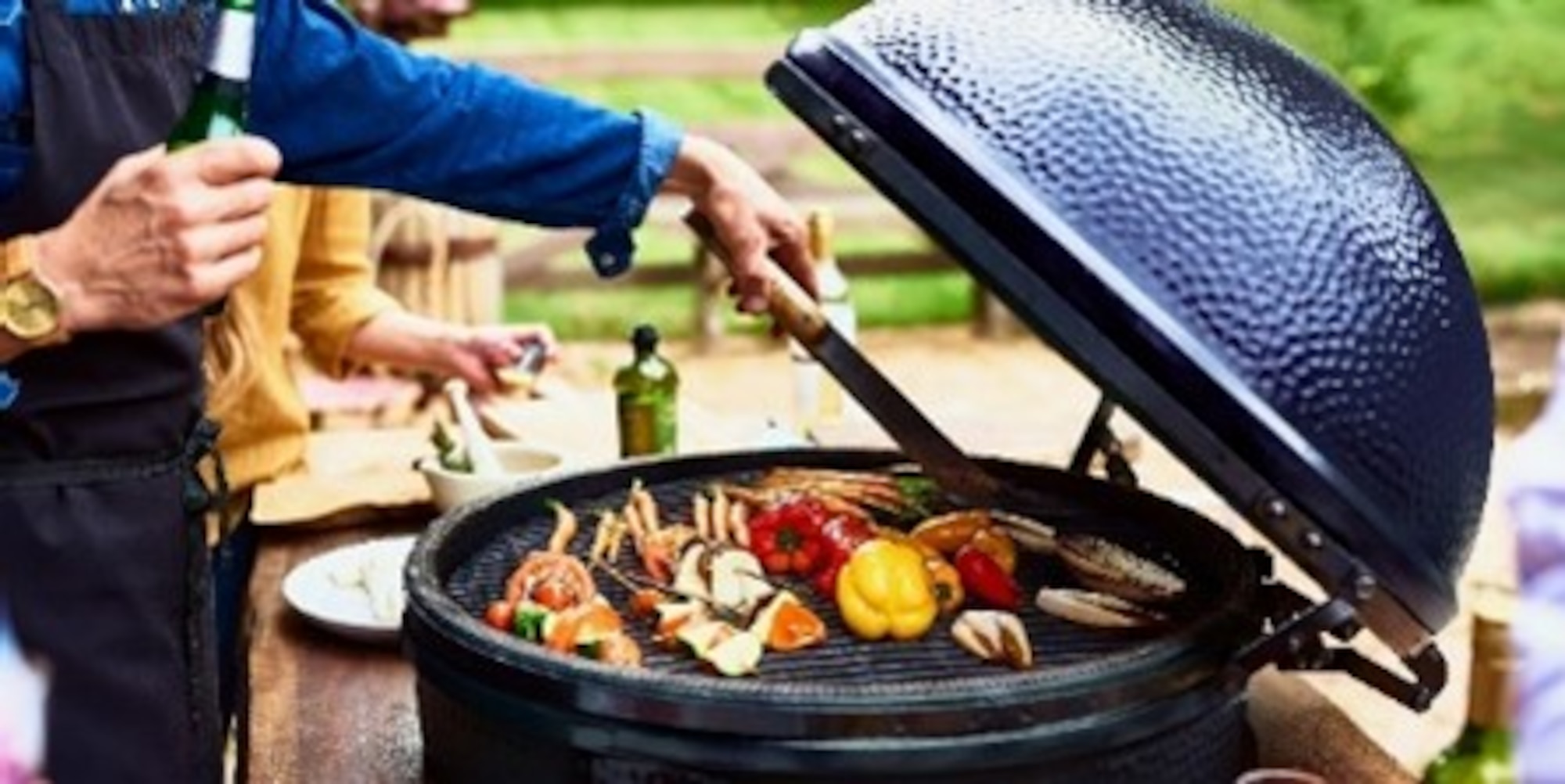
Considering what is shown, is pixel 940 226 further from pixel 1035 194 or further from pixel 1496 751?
pixel 1496 751

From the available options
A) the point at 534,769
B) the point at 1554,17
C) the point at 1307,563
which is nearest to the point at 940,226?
the point at 1307,563

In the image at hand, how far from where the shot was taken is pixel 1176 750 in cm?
231

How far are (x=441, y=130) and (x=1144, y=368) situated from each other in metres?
1.31

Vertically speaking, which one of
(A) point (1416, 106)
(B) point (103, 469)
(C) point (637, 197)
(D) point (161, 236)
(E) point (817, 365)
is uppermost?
(D) point (161, 236)

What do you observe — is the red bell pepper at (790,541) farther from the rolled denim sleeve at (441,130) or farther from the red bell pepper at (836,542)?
the rolled denim sleeve at (441,130)

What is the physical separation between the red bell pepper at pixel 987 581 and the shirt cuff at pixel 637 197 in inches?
28.2

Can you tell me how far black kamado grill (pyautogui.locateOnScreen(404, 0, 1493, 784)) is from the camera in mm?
2125

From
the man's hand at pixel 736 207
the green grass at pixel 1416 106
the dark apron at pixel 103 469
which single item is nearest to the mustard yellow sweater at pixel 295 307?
the dark apron at pixel 103 469

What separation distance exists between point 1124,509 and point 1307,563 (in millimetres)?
771

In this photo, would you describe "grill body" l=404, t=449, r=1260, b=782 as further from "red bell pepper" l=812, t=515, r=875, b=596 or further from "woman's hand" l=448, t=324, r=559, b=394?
"woman's hand" l=448, t=324, r=559, b=394

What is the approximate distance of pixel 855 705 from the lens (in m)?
2.12

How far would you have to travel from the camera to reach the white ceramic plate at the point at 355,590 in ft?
9.91

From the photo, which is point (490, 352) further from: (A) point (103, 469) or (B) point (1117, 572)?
(B) point (1117, 572)

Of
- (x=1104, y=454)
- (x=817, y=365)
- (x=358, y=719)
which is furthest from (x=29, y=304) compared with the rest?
(x=817, y=365)
